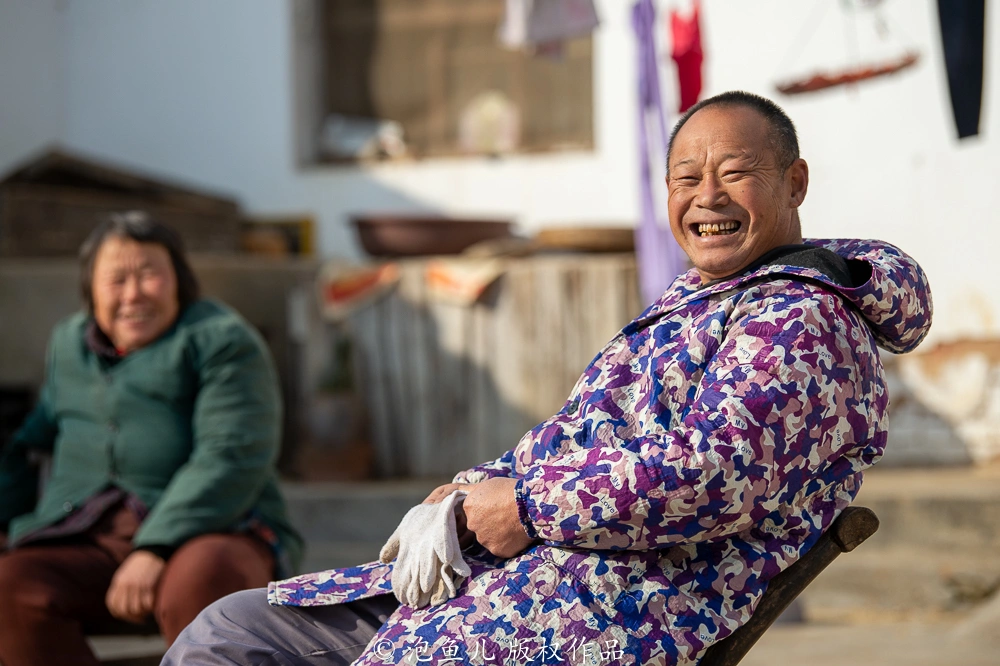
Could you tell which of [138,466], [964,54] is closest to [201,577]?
[138,466]

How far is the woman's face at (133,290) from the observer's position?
9.63 feet

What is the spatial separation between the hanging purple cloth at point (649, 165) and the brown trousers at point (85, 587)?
313 centimetres

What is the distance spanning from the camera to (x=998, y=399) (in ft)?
20.2

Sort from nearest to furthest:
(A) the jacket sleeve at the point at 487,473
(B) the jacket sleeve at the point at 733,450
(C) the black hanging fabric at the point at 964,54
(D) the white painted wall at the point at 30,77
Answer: (B) the jacket sleeve at the point at 733,450 → (A) the jacket sleeve at the point at 487,473 → (C) the black hanging fabric at the point at 964,54 → (D) the white painted wall at the point at 30,77

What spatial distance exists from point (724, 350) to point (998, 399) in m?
5.02

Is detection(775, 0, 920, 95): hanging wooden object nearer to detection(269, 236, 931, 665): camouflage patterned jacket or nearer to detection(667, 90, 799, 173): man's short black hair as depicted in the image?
detection(667, 90, 799, 173): man's short black hair

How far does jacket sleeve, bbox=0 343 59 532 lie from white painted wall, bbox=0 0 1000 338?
4346 millimetres

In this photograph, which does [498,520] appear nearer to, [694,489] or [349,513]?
[694,489]

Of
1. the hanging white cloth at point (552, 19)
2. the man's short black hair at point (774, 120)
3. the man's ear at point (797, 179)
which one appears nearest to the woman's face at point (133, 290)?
the man's short black hair at point (774, 120)

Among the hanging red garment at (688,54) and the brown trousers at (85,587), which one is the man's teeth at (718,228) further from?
the hanging red garment at (688,54)

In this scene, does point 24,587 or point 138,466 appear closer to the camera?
point 24,587

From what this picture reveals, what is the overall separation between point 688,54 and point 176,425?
3.92 m

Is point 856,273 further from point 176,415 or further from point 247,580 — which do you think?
point 176,415

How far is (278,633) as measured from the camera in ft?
6.54
